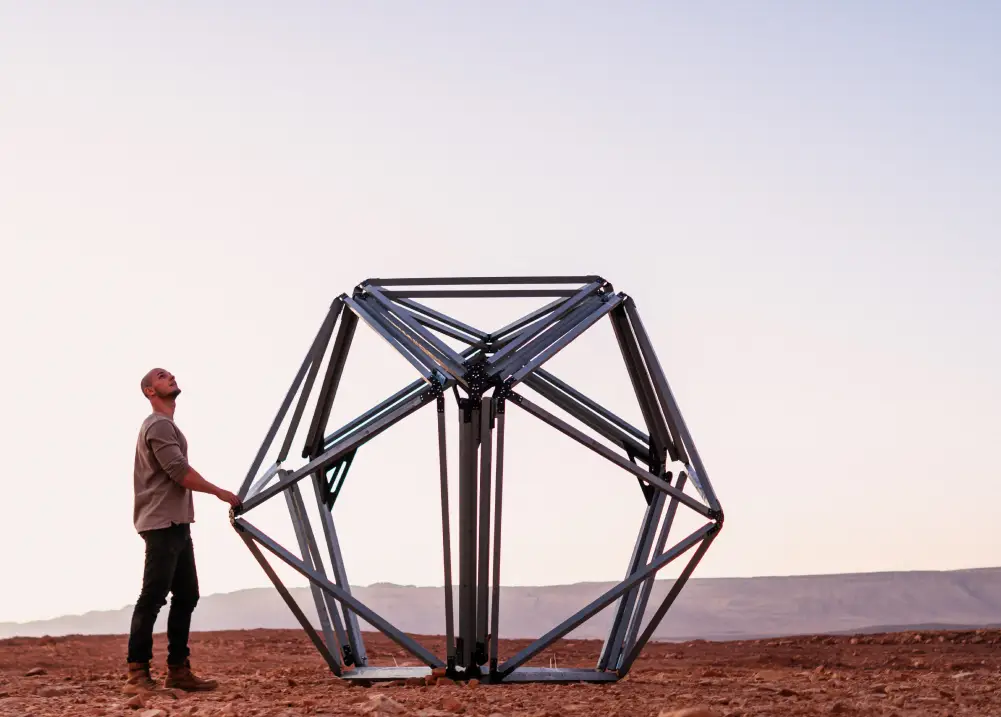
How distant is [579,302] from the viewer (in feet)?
39.4

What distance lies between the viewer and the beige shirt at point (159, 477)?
34.1ft

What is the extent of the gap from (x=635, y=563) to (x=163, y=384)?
4.99 m

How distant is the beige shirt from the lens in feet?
34.1

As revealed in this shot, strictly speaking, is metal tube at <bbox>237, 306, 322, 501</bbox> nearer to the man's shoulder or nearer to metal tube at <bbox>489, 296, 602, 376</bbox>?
the man's shoulder

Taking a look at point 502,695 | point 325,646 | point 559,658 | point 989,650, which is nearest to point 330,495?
point 325,646

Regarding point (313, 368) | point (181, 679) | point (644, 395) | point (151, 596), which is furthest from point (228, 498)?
point (644, 395)

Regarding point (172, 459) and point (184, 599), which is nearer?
point (172, 459)

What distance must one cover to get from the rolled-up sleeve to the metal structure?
0.80m

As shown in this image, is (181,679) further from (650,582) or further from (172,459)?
(650,582)

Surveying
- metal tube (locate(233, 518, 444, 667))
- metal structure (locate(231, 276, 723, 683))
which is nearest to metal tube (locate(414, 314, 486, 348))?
metal structure (locate(231, 276, 723, 683))

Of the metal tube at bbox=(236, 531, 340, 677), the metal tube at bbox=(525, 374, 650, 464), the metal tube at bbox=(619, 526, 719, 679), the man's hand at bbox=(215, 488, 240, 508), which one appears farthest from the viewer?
the metal tube at bbox=(525, 374, 650, 464)

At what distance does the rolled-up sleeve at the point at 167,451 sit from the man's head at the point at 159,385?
1.15ft

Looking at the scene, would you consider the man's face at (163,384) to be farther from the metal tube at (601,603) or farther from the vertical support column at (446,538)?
the metal tube at (601,603)

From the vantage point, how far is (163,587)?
1043cm
